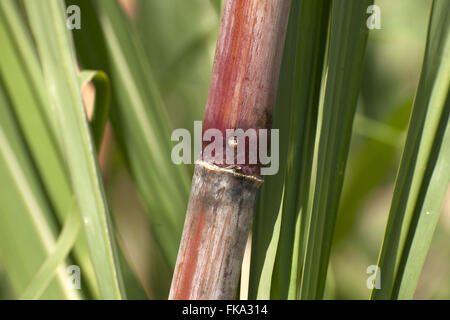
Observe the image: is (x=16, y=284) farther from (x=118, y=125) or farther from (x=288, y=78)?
(x=288, y=78)

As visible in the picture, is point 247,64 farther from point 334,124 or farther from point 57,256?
point 57,256

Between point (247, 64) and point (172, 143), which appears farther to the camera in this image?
point (172, 143)

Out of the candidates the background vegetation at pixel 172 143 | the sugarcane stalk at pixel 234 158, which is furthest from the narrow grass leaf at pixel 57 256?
the sugarcane stalk at pixel 234 158

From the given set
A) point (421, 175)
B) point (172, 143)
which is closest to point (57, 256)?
point (172, 143)

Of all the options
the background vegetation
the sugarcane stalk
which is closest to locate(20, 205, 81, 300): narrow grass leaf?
the background vegetation

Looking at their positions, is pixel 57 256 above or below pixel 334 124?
below

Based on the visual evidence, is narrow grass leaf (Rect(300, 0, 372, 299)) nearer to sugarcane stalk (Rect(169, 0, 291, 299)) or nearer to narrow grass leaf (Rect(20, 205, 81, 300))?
sugarcane stalk (Rect(169, 0, 291, 299))

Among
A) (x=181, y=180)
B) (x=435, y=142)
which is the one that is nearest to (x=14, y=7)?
(x=181, y=180)

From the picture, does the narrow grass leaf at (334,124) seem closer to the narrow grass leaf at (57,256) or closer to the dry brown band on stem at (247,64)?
the dry brown band on stem at (247,64)

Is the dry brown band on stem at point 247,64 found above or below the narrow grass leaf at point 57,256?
above
